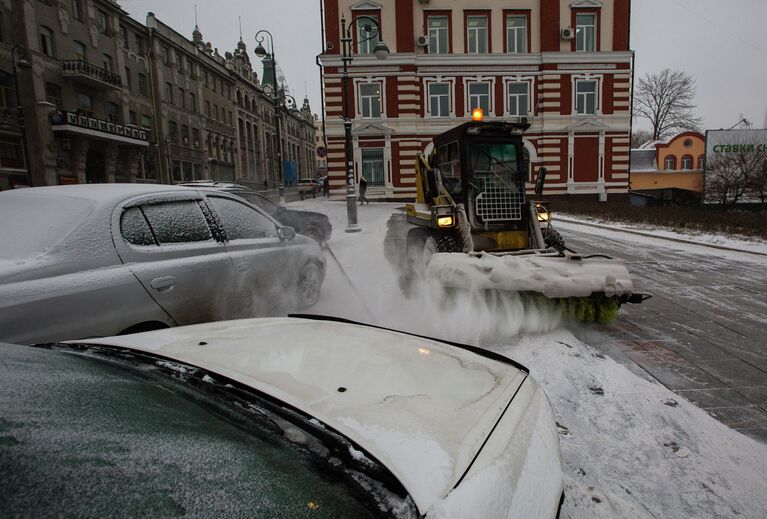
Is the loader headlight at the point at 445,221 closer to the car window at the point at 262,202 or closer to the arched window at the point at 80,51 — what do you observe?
the car window at the point at 262,202

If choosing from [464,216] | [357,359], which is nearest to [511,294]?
[464,216]

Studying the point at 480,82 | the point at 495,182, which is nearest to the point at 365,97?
the point at 480,82

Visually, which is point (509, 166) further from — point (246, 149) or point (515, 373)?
point (246, 149)

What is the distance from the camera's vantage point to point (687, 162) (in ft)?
165

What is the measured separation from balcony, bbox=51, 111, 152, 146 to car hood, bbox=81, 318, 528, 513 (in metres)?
34.5

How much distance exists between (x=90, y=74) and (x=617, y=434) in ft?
129

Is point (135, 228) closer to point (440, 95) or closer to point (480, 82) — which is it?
point (440, 95)

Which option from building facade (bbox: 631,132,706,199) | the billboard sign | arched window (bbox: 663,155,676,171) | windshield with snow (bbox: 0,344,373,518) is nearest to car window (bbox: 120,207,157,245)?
windshield with snow (bbox: 0,344,373,518)

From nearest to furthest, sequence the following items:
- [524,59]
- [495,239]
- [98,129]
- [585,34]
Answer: [495,239], [524,59], [585,34], [98,129]

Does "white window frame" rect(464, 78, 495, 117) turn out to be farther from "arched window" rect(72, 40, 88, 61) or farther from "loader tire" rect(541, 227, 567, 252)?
"arched window" rect(72, 40, 88, 61)

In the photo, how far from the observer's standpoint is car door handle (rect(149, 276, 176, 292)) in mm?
3420

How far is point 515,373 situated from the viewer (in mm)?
1963

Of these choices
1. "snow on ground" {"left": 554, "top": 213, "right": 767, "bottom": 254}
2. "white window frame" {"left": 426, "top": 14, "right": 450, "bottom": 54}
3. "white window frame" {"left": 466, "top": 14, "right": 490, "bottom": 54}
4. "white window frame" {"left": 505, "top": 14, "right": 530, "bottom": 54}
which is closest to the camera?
"snow on ground" {"left": 554, "top": 213, "right": 767, "bottom": 254}

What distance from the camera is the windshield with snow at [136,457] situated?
2.63 feet
